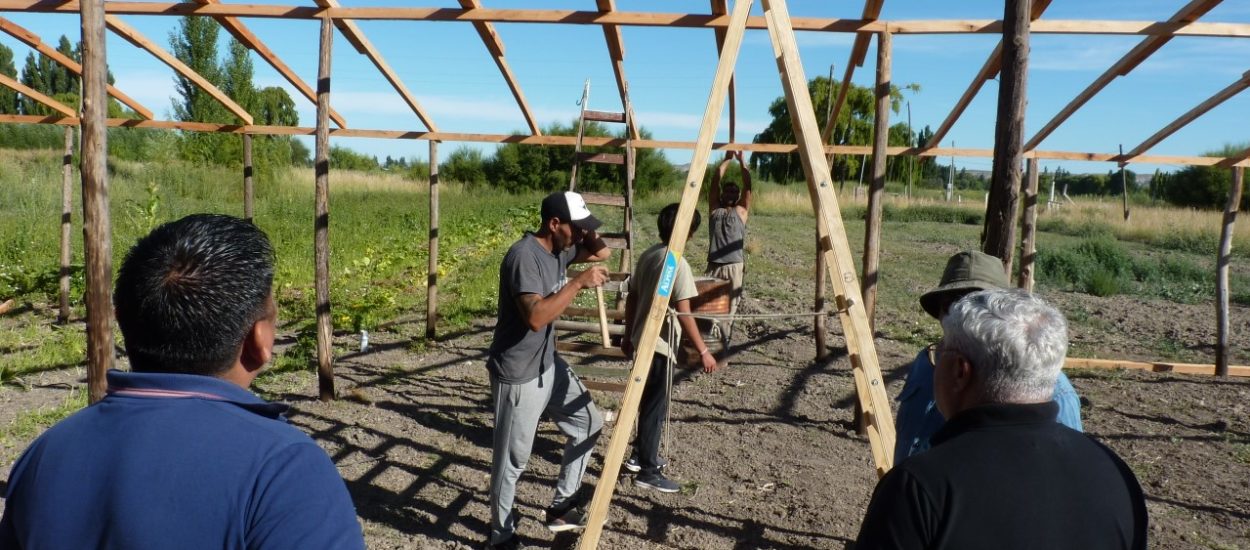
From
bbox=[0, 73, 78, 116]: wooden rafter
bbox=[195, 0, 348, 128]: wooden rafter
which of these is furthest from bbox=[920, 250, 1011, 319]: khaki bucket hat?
bbox=[0, 73, 78, 116]: wooden rafter

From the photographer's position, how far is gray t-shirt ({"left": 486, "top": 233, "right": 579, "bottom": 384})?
3.99 meters

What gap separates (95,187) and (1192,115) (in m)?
8.16

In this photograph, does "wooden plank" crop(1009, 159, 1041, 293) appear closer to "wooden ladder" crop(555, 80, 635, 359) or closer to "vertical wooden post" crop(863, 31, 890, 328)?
"vertical wooden post" crop(863, 31, 890, 328)

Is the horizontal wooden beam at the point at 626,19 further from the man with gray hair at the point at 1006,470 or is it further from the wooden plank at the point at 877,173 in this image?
the man with gray hair at the point at 1006,470

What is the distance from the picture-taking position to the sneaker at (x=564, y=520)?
450cm

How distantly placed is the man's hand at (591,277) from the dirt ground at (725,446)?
149 centimetres

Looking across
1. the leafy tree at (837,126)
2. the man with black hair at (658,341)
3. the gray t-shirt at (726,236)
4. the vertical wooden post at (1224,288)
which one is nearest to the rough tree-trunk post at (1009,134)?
→ the man with black hair at (658,341)

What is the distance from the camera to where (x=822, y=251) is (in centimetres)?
333

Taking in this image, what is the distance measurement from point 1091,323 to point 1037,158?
4268mm

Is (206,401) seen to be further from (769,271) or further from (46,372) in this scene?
(769,271)

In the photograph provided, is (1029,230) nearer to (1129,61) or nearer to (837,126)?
(1129,61)

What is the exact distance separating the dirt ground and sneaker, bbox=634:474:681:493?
0.06 m

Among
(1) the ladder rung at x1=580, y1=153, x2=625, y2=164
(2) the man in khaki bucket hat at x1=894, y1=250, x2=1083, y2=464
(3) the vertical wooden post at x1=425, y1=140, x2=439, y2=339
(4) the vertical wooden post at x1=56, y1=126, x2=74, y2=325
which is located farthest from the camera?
(4) the vertical wooden post at x1=56, y1=126, x2=74, y2=325

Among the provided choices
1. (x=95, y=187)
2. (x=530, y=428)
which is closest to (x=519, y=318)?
(x=530, y=428)
